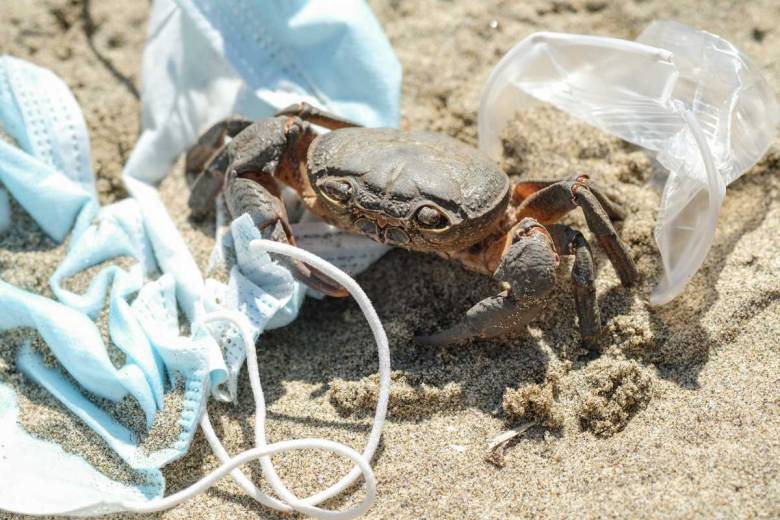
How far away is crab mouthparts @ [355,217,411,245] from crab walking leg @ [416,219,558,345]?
266mm

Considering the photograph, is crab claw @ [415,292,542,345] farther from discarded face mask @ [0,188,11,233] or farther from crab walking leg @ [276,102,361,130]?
discarded face mask @ [0,188,11,233]

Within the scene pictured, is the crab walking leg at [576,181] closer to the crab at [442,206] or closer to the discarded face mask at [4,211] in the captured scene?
the crab at [442,206]

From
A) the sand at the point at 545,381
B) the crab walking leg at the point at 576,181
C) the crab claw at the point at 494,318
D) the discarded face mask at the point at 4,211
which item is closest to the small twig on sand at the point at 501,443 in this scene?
the sand at the point at 545,381

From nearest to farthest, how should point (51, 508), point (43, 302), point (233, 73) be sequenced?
point (51, 508), point (43, 302), point (233, 73)

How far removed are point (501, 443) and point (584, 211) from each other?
2.13 ft

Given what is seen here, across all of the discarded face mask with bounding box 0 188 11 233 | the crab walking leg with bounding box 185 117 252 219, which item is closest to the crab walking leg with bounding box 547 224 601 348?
the crab walking leg with bounding box 185 117 252 219

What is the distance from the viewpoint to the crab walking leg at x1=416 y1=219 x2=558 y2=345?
6.47ft

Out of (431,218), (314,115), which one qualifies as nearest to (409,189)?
A: (431,218)

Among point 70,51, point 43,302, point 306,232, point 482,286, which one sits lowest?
point 482,286

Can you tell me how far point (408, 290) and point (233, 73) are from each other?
3.63 feet

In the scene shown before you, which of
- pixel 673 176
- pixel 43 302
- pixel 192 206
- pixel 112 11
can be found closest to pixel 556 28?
pixel 673 176

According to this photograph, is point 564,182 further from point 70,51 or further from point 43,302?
point 70,51

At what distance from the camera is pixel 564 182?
2086 millimetres

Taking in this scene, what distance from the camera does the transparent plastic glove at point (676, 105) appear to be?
208 centimetres
